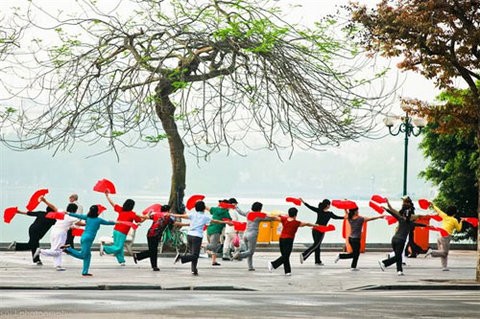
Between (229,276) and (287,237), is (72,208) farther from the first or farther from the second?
(287,237)

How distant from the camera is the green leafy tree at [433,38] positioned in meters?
25.7

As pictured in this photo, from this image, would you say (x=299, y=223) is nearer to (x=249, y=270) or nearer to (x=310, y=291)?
(x=249, y=270)

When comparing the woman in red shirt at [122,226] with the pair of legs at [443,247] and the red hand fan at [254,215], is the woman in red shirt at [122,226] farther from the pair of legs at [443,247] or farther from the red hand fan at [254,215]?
the pair of legs at [443,247]

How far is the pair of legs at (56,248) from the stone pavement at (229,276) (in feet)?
0.95

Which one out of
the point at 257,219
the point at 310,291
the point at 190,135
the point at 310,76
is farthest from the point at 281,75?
the point at 310,291

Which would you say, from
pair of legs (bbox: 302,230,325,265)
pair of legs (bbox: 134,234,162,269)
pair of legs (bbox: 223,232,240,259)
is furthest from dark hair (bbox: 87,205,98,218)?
pair of legs (bbox: 223,232,240,259)

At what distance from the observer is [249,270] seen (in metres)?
28.8

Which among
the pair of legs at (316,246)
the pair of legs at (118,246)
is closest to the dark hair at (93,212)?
the pair of legs at (118,246)

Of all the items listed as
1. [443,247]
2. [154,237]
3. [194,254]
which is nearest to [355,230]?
[443,247]

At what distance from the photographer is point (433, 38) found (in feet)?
85.0

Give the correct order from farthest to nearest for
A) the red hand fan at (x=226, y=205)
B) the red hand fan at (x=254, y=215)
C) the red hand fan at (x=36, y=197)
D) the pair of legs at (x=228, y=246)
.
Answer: the pair of legs at (x=228, y=246), the red hand fan at (x=226, y=205), the red hand fan at (x=254, y=215), the red hand fan at (x=36, y=197)

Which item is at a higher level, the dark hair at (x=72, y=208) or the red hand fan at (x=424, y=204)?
the red hand fan at (x=424, y=204)

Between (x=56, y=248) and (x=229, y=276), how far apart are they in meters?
4.08

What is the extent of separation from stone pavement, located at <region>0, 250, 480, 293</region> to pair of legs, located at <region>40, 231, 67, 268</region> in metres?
0.29
